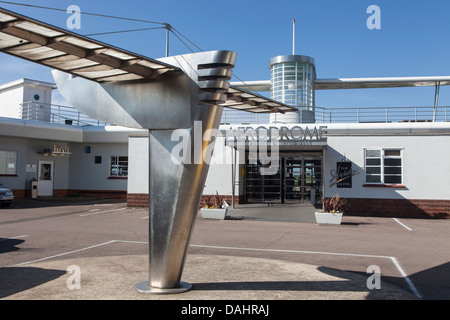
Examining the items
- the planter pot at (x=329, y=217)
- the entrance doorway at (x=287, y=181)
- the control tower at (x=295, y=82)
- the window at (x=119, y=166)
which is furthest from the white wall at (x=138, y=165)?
the planter pot at (x=329, y=217)

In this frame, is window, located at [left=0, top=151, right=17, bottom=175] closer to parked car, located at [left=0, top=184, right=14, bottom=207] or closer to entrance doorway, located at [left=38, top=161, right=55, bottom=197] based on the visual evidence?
entrance doorway, located at [left=38, top=161, right=55, bottom=197]

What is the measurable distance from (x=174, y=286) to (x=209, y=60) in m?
3.10

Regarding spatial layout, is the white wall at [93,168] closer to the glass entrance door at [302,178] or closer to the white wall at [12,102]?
the white wall at [12,102]

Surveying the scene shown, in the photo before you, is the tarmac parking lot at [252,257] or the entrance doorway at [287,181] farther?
the entrance doorway at [287,181]

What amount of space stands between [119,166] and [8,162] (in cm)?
623

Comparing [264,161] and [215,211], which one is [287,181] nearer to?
[264,161]

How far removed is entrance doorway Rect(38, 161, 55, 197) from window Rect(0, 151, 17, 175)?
179 centimetres

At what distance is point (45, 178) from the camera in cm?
2722

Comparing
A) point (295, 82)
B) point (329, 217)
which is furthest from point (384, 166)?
point (295, 82)

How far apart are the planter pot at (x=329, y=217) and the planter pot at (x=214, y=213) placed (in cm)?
343

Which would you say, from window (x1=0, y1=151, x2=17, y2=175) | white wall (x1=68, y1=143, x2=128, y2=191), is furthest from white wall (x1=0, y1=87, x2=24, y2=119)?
white wall (x1=68, y1=143, x2=128, y2=191)

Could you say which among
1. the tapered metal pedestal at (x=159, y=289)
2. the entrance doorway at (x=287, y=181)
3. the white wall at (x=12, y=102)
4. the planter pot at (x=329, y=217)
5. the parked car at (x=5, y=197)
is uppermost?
the white wall at (x=12, y=102)

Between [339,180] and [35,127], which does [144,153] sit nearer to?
[35,127]

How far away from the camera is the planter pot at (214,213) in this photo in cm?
1647
